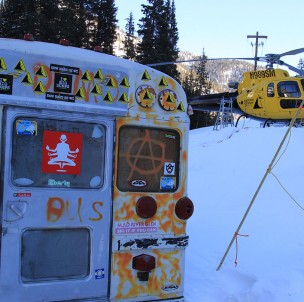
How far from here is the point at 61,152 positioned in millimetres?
3352

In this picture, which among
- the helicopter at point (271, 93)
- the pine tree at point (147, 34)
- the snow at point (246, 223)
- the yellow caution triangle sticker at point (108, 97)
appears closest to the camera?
the yellow caution triangle sticker at point (108, 97)

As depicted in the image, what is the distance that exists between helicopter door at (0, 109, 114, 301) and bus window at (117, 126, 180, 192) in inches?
5.5

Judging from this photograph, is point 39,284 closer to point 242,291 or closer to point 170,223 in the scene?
point 170,223

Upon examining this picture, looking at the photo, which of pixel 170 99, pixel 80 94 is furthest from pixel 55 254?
pixel 170 99

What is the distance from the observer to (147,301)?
3680mm

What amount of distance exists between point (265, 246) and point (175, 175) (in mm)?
3696

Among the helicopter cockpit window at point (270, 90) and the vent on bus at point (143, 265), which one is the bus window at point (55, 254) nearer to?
the vent on bus at point (143, 265)

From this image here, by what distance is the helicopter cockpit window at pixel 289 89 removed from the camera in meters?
19.6

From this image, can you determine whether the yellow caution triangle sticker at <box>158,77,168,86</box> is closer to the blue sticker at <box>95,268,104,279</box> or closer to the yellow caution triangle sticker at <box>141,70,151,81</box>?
the yellow caution triangle sticker at <box>141,70,151,81</box>

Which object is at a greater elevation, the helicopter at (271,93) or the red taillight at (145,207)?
the helicopter at (271,93)

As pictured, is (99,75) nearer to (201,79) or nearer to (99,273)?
(99,273)

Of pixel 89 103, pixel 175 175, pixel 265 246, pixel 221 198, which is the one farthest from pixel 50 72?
pixel 221 198

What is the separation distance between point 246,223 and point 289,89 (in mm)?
12908

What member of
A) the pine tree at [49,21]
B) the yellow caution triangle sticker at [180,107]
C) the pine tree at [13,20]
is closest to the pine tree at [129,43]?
the pine tree at [49,21]
